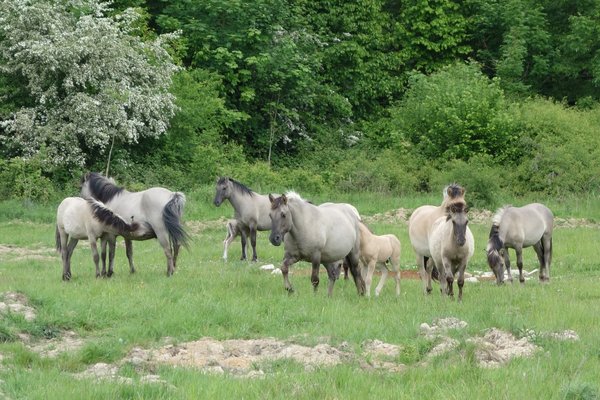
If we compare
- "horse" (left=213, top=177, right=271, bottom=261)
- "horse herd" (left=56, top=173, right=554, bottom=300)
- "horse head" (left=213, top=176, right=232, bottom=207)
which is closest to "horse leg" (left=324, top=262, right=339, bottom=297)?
"horse herd" (left=56, top=173, right=554, bottom=300)

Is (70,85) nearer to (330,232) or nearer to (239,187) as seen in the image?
(239,187)

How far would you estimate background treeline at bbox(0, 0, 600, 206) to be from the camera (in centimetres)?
3236

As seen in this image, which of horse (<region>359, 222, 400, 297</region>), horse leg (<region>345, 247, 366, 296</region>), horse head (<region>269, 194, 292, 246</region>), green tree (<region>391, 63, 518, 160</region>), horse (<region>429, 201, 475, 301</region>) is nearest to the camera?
horse (<region>429, 201, 475, 301</region>)

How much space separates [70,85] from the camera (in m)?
31.8

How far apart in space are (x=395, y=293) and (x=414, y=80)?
2723 cm

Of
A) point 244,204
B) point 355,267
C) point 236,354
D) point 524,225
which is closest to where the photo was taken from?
point 236,354

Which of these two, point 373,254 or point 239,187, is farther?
point 239,187

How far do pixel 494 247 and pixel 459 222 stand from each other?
3399mm

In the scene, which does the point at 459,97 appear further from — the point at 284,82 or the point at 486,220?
the point at 486,220

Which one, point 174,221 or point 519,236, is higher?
Answer: point 174,221

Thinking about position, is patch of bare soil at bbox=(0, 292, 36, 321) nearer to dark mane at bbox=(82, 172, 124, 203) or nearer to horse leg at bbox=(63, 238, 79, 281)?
horse leg at bbox=(63, 238, 79, 281)

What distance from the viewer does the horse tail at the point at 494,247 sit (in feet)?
58.0

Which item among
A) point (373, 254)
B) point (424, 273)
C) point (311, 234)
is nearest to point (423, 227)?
point (424, 273)

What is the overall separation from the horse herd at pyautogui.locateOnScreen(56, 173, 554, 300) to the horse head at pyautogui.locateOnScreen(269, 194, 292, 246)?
0.02 metres
